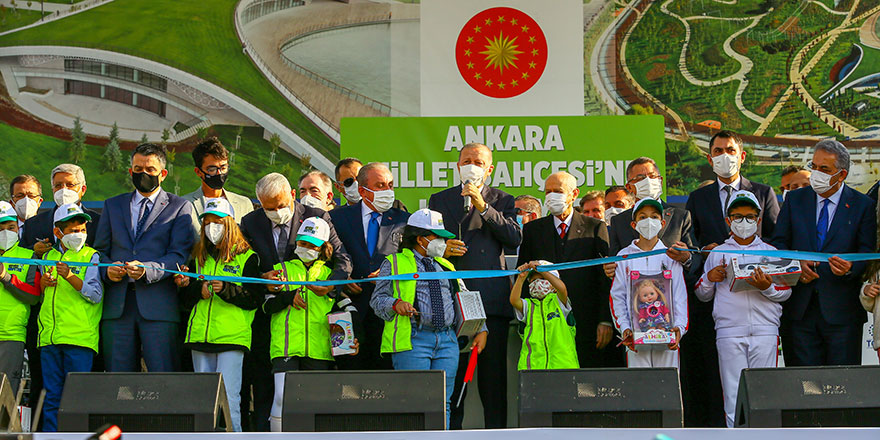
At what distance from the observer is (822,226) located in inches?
223

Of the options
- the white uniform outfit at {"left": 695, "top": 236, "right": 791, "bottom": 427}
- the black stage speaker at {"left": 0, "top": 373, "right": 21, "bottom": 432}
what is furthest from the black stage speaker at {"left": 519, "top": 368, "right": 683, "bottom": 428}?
the black stage speaker at {"left": 0, "top": 373, "right": 21, "bottom": 432}

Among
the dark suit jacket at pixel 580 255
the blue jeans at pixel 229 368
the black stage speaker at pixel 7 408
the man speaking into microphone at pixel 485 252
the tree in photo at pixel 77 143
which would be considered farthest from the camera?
the tree in photo at pixel 77 143

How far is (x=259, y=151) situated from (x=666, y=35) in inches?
191

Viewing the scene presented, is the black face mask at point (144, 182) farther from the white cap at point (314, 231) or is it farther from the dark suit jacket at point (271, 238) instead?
the white cap at point (314, 231)

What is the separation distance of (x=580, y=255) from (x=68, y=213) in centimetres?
296

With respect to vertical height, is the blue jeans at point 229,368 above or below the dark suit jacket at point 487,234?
below

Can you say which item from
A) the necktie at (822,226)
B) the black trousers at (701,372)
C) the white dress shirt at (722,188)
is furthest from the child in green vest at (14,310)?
the necktie at (822,226)

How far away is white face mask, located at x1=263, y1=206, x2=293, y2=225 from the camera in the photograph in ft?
18.6

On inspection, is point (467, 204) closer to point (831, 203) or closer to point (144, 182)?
point (144, 182)

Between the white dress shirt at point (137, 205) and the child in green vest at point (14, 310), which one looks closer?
the child in green vest at point (14, 310)

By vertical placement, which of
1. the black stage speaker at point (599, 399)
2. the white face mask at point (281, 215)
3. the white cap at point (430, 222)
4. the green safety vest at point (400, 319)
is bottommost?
the black stage speaker at point (599, 399)

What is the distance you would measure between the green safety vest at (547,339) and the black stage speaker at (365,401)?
1143mm

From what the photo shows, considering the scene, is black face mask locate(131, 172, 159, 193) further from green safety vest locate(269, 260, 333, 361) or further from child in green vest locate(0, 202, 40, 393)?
green safety vest locate(269, 260, 333, 361)

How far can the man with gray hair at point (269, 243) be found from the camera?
5.62m
